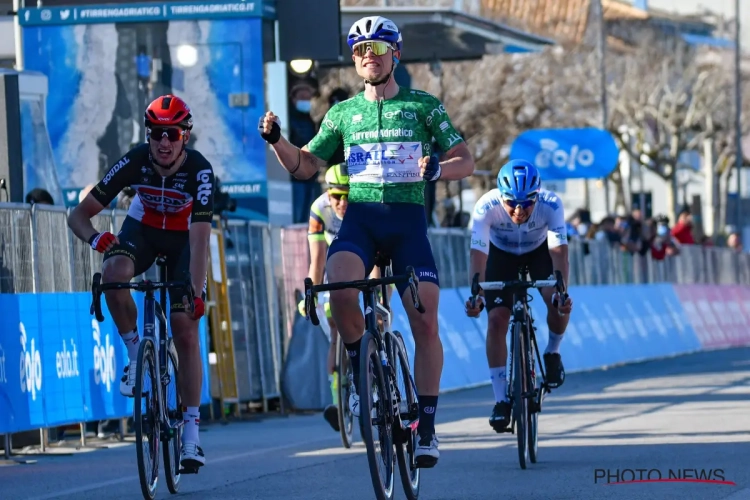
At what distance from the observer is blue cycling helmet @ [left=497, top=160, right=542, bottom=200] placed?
12.1 m

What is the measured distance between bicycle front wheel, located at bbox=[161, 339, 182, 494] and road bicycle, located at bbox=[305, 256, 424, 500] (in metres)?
1.29

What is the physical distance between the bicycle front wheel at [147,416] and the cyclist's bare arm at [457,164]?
177cm

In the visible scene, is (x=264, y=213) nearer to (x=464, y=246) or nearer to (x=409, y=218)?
(x=464, y=246)

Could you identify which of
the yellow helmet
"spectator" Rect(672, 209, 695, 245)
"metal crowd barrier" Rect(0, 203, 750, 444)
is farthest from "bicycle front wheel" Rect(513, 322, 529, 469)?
"spectator" Rect(672, 209, 695, 245)

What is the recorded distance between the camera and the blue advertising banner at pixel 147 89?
1995 centimetres

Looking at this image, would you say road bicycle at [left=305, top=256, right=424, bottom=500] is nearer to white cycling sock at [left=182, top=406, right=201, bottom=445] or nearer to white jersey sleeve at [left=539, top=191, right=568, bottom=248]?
white cycling sock at [left=182, top=406, right=201, bottom=445]

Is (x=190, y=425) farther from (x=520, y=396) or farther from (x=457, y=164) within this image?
(x=520, y=396)

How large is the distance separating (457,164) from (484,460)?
3116 mm

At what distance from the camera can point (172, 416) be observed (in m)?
10.0

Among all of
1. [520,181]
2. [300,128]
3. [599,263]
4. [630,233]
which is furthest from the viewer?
[630,233]

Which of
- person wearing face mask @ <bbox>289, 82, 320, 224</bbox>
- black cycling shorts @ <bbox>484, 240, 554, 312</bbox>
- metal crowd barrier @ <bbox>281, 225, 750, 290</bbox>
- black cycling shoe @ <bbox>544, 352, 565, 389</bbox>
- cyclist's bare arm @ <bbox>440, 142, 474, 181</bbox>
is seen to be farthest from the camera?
person wearing face mask @ <bbox>289, 82, 320, 224</bbox>

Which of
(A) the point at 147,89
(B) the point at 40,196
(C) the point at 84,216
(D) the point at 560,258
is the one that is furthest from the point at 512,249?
(A) the point at 147,89

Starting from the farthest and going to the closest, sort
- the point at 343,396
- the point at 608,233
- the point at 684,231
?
1. the point at 684,231
2. the point at 608,233
3. the point at 343,396

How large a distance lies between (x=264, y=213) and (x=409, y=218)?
10.5 m
